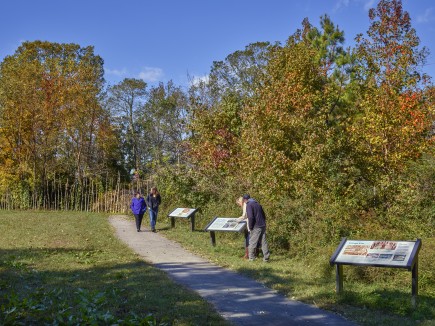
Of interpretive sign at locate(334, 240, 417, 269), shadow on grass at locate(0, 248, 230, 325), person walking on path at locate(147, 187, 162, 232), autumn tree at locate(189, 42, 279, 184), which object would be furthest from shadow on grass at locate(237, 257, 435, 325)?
autumn tree at locate(189, 42, 279, 184)

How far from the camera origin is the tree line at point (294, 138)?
1426 cm

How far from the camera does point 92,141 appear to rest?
37531 mm

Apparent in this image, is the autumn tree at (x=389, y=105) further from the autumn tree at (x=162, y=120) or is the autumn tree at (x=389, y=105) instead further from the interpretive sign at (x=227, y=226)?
the autumn tree at (x=162, y=120)

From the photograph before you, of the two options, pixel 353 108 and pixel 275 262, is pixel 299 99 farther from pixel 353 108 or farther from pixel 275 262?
pixel 275 262

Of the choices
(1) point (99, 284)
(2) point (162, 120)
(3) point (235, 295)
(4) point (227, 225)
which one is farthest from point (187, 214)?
(2) point (162, 120)

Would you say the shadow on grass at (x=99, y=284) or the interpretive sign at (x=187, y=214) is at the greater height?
the interpretive sign at (x=187, y=214)

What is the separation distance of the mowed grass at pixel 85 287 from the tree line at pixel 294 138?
5171 mm

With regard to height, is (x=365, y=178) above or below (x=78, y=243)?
above

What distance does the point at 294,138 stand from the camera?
17594 mm

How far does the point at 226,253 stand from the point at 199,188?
31.8 ft

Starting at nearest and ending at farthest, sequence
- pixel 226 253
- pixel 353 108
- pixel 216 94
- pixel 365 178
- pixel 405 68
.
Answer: pixel 226 253, pixel 365 178, pixel 405 68, pixel 353 108, pixel 216 94

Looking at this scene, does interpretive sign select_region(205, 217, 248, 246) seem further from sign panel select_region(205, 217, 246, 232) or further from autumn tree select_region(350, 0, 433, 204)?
autumn tree select_region(350, 0, 433, 204)

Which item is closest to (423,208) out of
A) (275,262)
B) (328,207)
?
(328,207)

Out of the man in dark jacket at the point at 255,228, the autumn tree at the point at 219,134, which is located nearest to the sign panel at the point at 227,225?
the man in dark jacket at the point at 255,228
